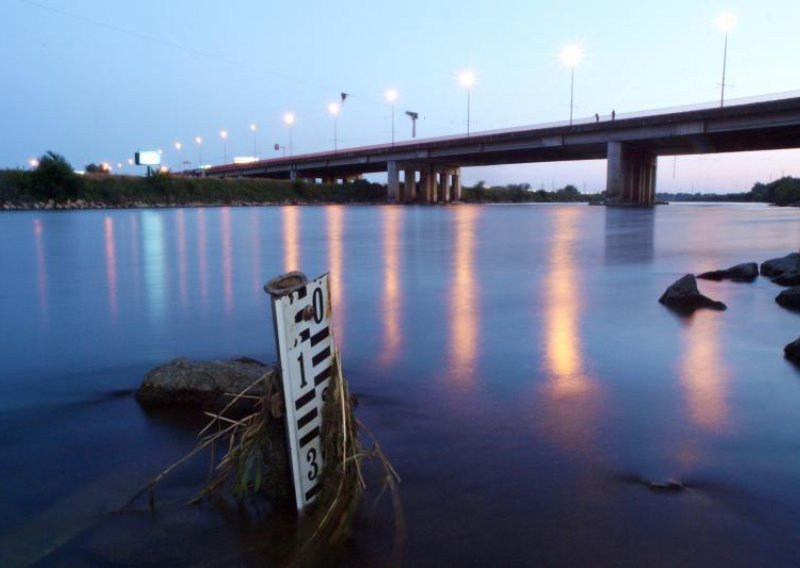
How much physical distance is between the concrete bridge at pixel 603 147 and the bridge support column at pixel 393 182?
0.45 ft

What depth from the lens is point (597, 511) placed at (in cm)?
349

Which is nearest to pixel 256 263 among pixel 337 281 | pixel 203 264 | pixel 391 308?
pixel 203 264

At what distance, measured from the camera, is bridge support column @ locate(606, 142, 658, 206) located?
68688 millimetres

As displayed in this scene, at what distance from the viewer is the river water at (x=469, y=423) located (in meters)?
3.24

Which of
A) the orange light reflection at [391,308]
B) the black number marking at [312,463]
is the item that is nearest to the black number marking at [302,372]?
the black number marking at [312,463]

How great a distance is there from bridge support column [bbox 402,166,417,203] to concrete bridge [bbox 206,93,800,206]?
0.47 feet

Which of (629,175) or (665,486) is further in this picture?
(629,175)

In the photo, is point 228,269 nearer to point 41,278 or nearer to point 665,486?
point 41,278

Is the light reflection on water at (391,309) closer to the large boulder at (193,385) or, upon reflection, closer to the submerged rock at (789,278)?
the large boulder at (193,385)

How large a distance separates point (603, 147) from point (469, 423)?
73654 mm

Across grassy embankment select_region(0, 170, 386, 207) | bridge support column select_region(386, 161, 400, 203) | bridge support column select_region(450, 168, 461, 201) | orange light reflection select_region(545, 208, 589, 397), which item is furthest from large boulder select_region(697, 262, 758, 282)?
bridge support column select_region(450, 168, 461, 201)

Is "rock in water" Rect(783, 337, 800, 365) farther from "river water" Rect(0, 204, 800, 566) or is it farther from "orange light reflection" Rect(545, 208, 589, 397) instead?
"orange light reflection" Rect(545, 208, 589, 397)

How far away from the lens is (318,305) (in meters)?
3.34

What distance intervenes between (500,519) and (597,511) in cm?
52
